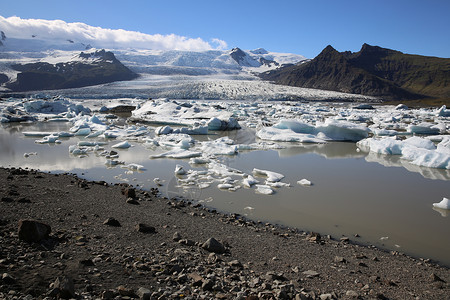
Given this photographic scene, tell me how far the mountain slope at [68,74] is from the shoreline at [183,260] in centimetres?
5462

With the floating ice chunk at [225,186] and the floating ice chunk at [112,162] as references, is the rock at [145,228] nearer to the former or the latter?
the floating ice chunk at [225,186]

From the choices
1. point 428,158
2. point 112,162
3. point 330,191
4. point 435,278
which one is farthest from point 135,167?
point 428,158

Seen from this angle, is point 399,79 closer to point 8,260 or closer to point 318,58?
point 318,58

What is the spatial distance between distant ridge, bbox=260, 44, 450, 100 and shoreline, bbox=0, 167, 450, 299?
55124 mm

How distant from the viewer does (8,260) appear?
237 centimetres

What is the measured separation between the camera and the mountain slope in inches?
2010

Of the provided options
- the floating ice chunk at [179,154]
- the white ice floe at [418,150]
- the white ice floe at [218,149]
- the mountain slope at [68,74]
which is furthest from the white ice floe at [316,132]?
the mountain slope at [68,74]

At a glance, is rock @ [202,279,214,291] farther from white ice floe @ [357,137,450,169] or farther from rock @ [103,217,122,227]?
white ice floe @ [357,137,450,169]

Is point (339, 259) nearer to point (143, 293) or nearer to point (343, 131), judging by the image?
point (143, 293)

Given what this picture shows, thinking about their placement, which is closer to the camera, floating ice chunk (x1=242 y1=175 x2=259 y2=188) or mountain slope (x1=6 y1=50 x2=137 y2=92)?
floating ice chunk (x1=242 y1=175 x2=259 y2=188)

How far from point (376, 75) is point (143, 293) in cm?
7919

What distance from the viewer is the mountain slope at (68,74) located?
5106cm

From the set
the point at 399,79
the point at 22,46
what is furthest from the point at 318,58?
the point at 22,46

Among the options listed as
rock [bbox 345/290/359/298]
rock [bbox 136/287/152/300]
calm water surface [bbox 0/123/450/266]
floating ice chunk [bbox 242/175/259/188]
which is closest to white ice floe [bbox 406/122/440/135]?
calm water surface [bbox 0/123/450/266]
